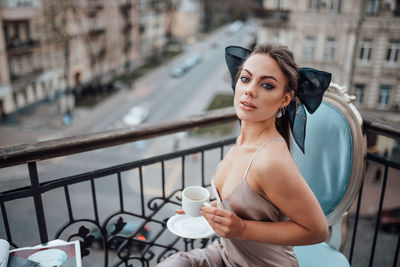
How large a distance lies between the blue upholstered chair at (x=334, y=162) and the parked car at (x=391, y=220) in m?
9.41

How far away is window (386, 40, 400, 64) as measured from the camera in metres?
12.0

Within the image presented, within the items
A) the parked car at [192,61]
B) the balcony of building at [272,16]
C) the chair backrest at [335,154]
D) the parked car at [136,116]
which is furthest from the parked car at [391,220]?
the parked car at [192,61]

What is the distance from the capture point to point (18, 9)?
58.4ft

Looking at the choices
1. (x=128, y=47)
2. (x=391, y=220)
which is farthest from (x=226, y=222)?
(x=128, y=47)

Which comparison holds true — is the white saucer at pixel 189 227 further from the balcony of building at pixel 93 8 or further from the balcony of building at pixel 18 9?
the balcony of building at pixel 93 8

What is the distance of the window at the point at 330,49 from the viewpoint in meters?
13.4

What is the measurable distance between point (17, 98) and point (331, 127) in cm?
2013

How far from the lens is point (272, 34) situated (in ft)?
46.7

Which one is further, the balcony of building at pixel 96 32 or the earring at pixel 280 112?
the balcony of building at pixel 96 32

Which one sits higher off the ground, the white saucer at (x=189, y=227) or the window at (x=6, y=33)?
the window at (x=6, y=33)

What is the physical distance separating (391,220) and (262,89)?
34.2 feet

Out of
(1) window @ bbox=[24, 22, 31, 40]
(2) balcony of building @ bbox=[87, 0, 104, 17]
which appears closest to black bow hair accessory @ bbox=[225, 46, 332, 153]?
(1) window @ bbox=[24, 22, 31, 40]

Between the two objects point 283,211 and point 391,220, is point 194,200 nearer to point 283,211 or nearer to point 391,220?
point 283,211

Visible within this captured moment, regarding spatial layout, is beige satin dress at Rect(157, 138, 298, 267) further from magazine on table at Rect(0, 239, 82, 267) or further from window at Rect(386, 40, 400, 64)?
window at Rect(386, 40, 400, 64)
